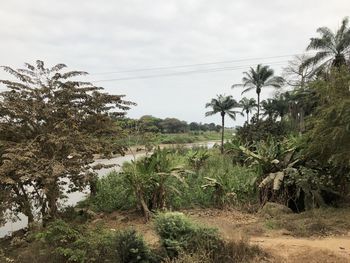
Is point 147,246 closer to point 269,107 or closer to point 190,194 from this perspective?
point 190,194

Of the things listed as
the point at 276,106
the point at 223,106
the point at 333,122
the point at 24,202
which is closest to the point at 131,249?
the point at 24,202

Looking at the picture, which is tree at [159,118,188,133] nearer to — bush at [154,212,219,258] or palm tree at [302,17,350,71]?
palm tree at [302,17,350,71]

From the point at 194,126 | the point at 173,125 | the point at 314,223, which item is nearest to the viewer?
the point at 314,223

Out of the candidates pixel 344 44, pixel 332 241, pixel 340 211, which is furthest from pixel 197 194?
pixel 344 44

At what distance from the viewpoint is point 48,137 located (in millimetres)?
9156

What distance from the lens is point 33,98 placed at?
9.59 m

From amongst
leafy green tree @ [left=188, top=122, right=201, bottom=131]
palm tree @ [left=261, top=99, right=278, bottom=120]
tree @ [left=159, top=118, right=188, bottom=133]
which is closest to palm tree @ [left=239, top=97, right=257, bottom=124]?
palm tree @ [left=261, top=99, right=278, bottom=120]

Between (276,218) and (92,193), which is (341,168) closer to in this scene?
(276,218)

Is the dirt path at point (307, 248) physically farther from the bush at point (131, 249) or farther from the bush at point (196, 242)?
the bush at point (131, 249)

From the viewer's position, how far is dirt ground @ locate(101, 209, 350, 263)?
743cm

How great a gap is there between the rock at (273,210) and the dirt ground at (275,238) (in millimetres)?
233

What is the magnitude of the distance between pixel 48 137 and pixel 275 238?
5.12 meters

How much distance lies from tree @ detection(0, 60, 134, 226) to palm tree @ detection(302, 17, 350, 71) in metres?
25.4

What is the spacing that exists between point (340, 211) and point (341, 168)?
47.1 inches
